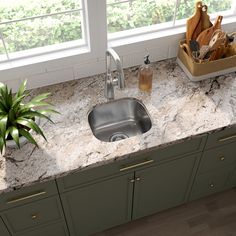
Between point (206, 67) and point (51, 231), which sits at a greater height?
point (206, 67)

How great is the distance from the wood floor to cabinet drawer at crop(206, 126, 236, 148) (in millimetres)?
729

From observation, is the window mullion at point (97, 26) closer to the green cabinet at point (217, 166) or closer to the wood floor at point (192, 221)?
the green cabinet at point (217, 166)

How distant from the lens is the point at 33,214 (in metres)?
1.70

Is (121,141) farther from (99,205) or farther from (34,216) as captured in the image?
(34,216)

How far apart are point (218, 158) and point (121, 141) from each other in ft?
2.38

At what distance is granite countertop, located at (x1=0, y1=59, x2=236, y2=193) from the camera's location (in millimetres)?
1522

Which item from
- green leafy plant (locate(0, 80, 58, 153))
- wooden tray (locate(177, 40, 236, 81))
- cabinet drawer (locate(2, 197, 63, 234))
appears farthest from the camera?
wooden tray (locate(177, 40, 236, 81))

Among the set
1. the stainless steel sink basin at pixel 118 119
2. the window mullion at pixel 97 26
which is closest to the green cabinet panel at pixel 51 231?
the stainless steel sink basin at pixel 118 119

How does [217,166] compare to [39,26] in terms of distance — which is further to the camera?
[217,166]

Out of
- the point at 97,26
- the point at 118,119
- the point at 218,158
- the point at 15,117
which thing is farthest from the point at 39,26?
the point at 218,158

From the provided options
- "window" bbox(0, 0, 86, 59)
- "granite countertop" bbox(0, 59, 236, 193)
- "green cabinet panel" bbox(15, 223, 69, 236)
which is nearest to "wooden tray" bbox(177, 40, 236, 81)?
"granite countertop" bbox(0, 59, 236, 193)

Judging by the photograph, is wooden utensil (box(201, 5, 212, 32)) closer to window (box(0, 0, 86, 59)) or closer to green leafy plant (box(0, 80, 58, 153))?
window (box(0, 0, 86, 59))

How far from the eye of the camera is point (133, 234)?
7.40ft

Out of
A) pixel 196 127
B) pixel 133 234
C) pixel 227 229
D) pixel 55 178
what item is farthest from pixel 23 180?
pixel 227 229
